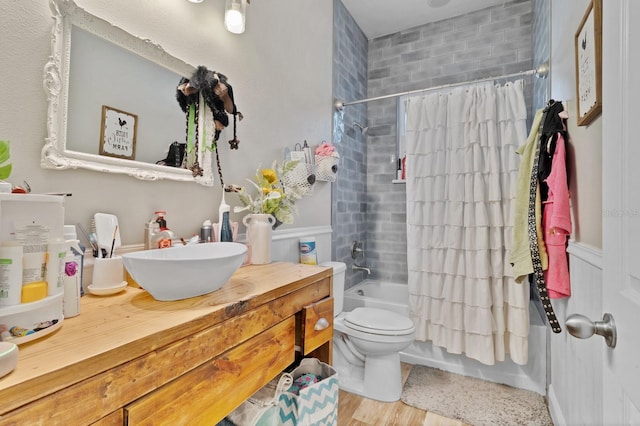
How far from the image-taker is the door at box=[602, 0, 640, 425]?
0.49 meters

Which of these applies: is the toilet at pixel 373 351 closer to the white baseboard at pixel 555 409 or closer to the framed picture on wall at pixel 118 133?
the white baseboard at pixel 555 409

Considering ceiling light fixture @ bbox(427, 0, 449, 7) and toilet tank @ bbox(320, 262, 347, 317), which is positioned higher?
ceiling light fixture @ bbox(427, 0, 449, 7)

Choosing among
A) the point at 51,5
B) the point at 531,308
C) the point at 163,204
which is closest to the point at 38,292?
the point at 163,204

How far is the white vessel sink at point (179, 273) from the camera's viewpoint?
79 cm

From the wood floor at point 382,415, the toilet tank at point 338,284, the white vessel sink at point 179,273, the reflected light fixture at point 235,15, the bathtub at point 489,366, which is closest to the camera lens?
the white vessel sink at point 179,273

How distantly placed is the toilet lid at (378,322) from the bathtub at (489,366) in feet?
1.31

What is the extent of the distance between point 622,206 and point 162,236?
1.27m

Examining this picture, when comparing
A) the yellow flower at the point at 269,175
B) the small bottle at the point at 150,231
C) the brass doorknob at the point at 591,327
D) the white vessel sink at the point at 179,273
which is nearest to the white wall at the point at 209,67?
the small bottle at the point at 150,231

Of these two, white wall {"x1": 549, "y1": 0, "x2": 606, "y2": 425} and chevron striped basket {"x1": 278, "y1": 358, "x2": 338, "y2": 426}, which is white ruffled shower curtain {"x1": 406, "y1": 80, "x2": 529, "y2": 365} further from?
chevron striped basket {"x1": 278, "y1": 358, "x2": 338, "y2": 426}

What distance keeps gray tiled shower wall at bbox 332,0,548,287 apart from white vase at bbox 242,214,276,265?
1.11 m

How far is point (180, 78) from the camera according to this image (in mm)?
1304

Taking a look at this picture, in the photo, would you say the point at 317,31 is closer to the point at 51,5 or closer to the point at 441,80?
the point at 441,80

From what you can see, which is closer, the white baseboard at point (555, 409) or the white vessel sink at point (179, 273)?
the white vessel sink at point (179, 273)

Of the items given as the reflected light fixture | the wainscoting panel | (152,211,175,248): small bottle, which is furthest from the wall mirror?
the wainscoting panel
